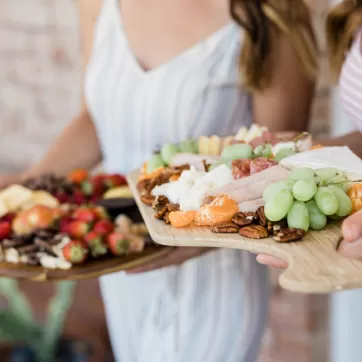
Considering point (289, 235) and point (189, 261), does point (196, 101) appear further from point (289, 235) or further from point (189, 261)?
point (289, 235)

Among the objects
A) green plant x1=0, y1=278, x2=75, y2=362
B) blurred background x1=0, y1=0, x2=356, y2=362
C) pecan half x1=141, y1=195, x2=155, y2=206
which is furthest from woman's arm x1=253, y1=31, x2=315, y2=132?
green plant x1=0, y1=278, x2=75, y2=362

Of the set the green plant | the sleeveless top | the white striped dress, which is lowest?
the green plant

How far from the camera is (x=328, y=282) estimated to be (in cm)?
58

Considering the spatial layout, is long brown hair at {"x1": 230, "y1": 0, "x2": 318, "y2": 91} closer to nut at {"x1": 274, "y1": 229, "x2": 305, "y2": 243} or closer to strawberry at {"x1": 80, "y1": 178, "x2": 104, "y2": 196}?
strawberry at {"x1": 80, "y1": 178, "x2": 104, "y2": 196}

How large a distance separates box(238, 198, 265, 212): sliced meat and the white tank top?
48cm

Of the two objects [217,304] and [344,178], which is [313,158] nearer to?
[344,178]

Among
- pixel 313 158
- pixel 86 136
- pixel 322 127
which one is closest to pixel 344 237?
pixel 313 158

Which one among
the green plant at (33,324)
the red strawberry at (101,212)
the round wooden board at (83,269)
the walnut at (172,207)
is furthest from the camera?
the green plant at (33,324)

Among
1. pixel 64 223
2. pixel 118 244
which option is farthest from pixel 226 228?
pixel 64 223

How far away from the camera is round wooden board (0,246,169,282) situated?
0.93 metres

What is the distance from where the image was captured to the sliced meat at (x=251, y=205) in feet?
2.50

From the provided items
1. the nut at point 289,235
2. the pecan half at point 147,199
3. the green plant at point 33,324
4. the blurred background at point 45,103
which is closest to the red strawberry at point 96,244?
the pecan half at point 147,199

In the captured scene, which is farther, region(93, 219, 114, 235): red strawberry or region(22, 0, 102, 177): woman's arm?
region(22, 0, 102, 177): woman's arm

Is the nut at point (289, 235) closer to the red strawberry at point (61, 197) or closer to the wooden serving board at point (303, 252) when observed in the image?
the wooden serving board at point (303, 252)
